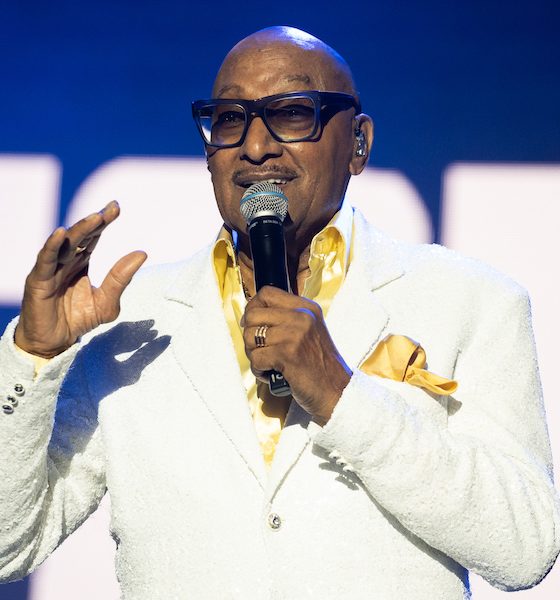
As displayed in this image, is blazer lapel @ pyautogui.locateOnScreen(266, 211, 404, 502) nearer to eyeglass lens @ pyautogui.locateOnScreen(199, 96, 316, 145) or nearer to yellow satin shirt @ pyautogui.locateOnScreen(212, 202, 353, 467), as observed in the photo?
yellow satin shirt @ pyautogui.locateOnScreen(212, 202, 353, 467)

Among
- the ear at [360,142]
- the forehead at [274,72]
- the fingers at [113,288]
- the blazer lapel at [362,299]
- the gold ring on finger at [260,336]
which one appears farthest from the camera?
the ear at [360,142]

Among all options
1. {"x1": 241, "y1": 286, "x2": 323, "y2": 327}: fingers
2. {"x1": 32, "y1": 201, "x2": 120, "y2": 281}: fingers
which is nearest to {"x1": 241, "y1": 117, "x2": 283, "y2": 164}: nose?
{"x1": 32, "y1": 201, "x2": 120, "y2": 281}: fingers

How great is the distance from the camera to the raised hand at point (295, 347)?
136 cm

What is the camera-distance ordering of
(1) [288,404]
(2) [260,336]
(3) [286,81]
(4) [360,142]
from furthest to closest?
(4) [360,142], (3) [286,81], (1) [288,404], (2) [260,336]

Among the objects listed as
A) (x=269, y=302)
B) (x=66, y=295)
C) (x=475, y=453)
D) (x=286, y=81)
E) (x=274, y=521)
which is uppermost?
(x=286, y=81)

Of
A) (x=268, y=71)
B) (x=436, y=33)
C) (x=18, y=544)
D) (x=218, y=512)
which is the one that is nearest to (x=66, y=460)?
(x=18, y=544)

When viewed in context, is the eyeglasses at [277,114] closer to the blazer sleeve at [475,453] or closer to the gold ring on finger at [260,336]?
the blazer sleeve at [475,453]

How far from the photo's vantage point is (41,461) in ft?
5.51

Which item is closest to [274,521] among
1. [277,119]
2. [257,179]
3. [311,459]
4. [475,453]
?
[311,459]

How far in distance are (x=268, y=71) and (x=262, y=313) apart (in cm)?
65

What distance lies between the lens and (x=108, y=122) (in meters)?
2.76

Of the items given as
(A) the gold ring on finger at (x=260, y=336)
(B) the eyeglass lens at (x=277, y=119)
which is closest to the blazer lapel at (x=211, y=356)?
(B) the eyeglass lens at (x=277, y=119)

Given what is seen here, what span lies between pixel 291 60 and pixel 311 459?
708mm

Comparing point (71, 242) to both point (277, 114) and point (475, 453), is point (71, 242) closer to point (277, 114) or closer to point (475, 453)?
point (277, 114)
